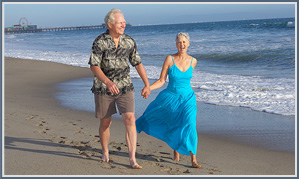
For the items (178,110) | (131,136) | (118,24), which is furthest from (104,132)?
(118,24)

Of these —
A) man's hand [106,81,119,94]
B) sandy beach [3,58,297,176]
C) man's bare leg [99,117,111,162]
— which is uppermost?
man's hand [106,81,119,94]

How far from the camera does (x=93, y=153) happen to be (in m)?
4.64

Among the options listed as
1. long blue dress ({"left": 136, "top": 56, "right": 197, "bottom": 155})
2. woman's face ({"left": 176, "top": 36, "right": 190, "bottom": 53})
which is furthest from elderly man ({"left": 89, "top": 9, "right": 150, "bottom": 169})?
woman's face ({"left": 176, "top": 36, "right": 190, "bottom": 53})

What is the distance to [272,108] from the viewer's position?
7.18 metres

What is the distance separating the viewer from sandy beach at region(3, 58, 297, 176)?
409 centimetres

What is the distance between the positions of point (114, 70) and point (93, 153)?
1.24 m

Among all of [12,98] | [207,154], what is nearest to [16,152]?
[207,154]

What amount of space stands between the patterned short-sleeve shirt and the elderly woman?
487 millimetres

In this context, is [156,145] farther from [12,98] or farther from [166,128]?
[12,98]

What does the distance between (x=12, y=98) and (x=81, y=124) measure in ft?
10.4

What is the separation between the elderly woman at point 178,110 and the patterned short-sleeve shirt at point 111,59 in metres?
0.49

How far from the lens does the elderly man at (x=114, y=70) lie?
3.88 metres

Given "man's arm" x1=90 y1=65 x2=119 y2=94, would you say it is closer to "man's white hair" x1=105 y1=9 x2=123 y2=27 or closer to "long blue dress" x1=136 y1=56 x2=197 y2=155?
"man's white hair" x1=105 y1=9 x2=123 y2=27

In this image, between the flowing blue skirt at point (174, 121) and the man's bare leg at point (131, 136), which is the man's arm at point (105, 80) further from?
the flowing blue skirt at point (174, 121)
